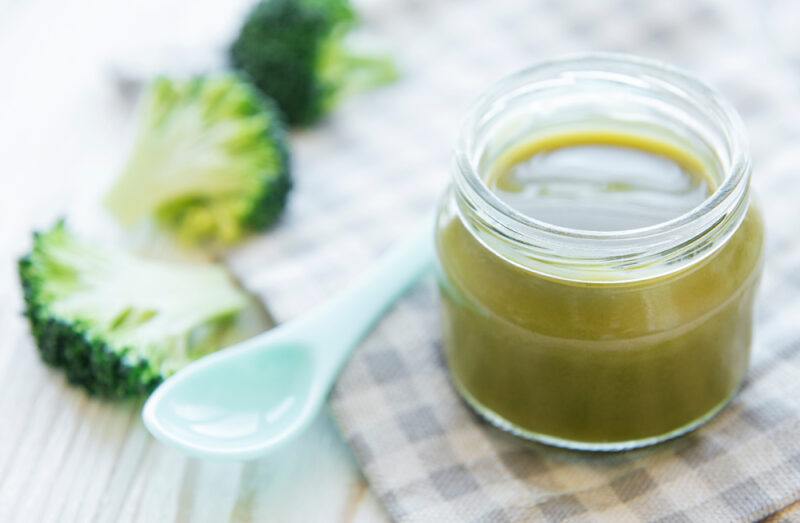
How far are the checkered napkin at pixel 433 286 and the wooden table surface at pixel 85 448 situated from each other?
7 centimetres

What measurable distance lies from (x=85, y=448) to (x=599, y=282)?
75 centimetres

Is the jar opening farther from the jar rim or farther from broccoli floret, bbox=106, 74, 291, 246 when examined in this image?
broccoli floret, bbox=106, 74, 291, 246

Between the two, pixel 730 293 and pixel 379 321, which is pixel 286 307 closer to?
pixel 379 321

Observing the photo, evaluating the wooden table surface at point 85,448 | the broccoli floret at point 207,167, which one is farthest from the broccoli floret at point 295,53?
the wooden table surface at point 85,448

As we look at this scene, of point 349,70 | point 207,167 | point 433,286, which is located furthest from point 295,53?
point 433,286

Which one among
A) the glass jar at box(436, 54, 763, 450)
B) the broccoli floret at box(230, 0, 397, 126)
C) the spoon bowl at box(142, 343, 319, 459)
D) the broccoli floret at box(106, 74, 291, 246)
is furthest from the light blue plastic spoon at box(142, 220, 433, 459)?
the broccoli floret at box(230, 0, 397, 126)

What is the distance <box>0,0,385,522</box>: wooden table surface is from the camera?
132cm

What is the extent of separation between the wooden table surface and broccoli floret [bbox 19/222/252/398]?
60 mm

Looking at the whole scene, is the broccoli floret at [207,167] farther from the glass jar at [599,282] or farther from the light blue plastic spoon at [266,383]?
the glass jar at [599,282]

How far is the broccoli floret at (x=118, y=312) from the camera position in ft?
4.57

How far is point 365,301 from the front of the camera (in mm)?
1461

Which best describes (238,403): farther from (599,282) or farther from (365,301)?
(599,282)

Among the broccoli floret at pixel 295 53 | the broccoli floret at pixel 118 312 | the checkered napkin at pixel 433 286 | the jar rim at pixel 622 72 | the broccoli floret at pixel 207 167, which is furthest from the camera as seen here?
the broccoli floret at pixel 295 53

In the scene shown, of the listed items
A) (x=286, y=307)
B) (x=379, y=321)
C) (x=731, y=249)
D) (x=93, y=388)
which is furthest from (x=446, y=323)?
(x=93, y=388)
